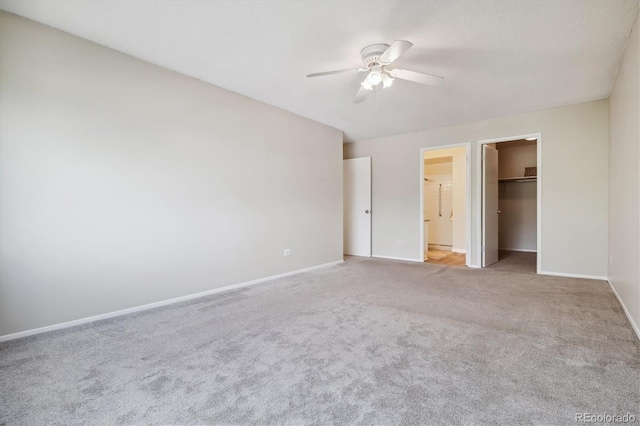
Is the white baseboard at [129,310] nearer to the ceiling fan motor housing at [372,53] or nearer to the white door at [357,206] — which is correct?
the white door at [357,206]

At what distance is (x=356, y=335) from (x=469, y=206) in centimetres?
380

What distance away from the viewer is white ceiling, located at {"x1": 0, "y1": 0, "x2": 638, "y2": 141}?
228 centimetres

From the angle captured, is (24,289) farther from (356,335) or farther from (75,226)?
(356,335)

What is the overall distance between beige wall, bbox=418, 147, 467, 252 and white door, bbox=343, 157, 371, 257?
176cm

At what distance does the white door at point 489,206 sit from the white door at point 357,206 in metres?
2.12

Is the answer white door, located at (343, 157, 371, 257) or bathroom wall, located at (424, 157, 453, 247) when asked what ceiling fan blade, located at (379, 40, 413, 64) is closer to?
white door, located at (343, 157, 371, 257)

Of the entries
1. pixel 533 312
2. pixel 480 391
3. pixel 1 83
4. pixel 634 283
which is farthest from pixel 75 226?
pixel 634 283

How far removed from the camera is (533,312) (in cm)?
295

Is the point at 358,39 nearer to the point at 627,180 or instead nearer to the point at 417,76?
the point at 417,76

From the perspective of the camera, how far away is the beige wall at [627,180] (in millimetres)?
2418

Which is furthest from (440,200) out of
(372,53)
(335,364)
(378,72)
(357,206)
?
(335,364)

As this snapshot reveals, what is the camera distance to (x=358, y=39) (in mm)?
2660

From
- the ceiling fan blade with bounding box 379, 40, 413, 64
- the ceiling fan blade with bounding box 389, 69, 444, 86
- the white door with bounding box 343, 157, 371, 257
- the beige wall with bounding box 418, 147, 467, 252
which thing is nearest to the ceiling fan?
the ceiling fan blade with bounding box 389, 69, 444, 86
